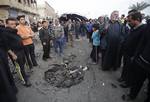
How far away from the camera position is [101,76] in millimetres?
5910

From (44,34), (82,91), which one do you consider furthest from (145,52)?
(44,34)

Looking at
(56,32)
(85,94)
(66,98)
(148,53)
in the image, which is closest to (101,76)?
(85,94)

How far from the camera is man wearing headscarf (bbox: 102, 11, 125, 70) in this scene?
5.76m

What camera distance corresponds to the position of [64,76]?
593cm

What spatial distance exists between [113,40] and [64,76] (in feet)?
7.00

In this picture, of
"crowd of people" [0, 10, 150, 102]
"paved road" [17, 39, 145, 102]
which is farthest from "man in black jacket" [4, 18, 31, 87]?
"paved road" [17, 39, 145, 102]

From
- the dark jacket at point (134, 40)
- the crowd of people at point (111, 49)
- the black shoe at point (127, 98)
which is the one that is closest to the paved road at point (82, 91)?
the black shoe at point (127, 98)

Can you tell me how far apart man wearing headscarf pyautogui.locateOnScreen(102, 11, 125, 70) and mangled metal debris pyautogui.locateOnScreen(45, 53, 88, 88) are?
105cm

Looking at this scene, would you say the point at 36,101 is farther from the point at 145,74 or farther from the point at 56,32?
the point at 56,32

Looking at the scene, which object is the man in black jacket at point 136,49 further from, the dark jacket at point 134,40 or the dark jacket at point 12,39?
the dark jacket at point 12,39

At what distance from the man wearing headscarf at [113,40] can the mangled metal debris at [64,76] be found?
3.46 ft

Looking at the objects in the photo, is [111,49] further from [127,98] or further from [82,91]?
[127,98]

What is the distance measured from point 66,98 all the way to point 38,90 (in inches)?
41.4

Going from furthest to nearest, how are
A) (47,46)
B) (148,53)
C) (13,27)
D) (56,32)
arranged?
(56,32)
(47,46)
(13,27)
(148,53)
